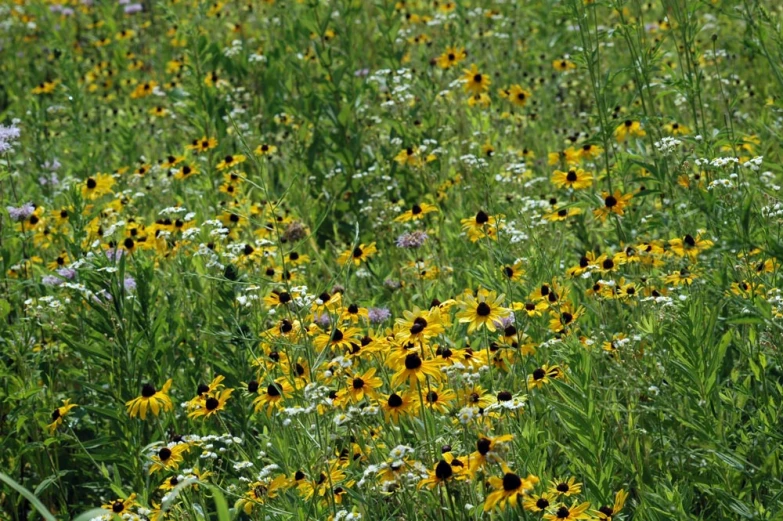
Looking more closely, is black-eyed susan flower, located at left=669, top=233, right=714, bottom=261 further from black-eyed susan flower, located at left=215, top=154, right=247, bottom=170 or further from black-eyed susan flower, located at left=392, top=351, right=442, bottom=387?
black-eyed susan flower, located at left=215, top=154, right=247, bottom=170

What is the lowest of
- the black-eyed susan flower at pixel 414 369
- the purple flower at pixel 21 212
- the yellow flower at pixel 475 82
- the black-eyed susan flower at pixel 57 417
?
the black-eyed susan flower at pixel 57 417

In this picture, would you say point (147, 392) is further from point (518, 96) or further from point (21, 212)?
point (518, 96)

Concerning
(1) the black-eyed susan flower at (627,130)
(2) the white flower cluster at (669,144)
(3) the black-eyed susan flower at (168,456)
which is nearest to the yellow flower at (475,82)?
(1) the black-eyed susan flower at (627,130)

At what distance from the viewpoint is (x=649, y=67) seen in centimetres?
387

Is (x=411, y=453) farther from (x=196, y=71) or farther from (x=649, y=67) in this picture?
(x=196, y=71)

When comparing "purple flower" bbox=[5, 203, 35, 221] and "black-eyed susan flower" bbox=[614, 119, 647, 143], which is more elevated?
"purple flower" bbox=[5, 203, 35, 221]

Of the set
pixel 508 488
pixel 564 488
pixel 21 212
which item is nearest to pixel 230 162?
pixel 21 212

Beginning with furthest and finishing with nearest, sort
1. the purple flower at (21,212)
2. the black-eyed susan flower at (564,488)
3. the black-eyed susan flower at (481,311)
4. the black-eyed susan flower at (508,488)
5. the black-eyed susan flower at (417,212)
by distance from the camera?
the purple flower at (21,212) < the black-eyed susan flower at (417,212) < the black-eyed susan flower at (481,311) < the black-eyed susan flower at (564,488) < the black-eyed susan flower at (508,488)

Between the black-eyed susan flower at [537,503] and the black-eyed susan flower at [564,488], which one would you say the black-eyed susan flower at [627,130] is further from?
the black-eyed susan flower at [537,503]

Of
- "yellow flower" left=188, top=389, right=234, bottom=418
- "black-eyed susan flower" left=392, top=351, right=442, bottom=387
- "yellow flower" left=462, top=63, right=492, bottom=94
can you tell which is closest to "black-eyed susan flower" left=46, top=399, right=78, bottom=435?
"yellow flower" left=188, top=389, right=234, bottom=418

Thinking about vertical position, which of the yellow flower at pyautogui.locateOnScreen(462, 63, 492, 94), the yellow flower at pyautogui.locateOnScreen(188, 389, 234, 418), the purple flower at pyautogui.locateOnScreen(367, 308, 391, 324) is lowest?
the purple flower at pyautogui.locateOnScreen(367, 308, 391, 324)

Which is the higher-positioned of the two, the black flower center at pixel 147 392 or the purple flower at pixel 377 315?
the black flower center at pixel 147 392

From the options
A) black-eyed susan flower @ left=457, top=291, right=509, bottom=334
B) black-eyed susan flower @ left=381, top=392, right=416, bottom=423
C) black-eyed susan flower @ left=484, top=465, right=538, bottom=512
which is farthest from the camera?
black-eyed susan flower @ left=457, top=291, right=509, bottom=334

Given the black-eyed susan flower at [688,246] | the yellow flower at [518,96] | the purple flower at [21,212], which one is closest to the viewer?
the black-eyed susan flower at [688,246]
